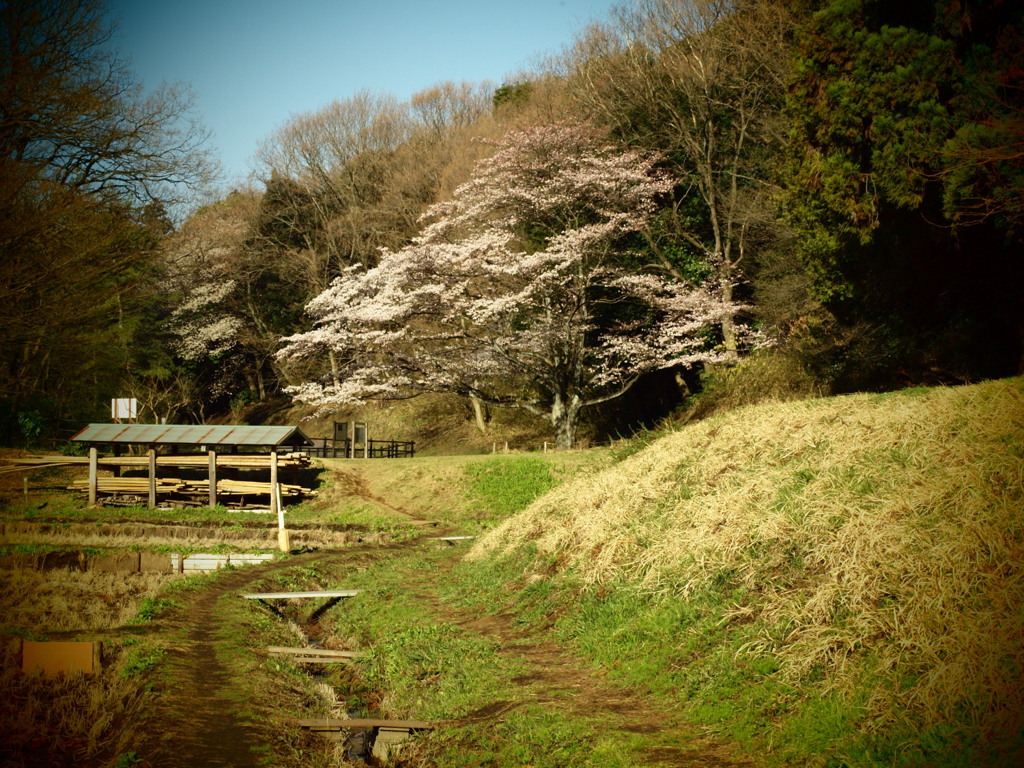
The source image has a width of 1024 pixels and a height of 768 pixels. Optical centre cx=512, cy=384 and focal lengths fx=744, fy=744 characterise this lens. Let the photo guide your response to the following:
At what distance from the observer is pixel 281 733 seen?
6848 mm

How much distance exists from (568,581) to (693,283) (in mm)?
18012

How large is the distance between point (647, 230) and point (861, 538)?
2078cm

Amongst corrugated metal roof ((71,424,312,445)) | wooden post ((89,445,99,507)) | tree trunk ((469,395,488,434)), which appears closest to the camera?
corrugated metal roof ((71,424,312,445))

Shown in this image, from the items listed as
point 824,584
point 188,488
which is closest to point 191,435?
point 188,488

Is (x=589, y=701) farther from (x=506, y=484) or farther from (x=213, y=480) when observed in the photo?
(x=213, y=480)

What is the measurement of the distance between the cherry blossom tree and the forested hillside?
0.11m

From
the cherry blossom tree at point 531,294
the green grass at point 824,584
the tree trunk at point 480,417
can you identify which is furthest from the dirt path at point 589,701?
the tree trunk at point 480,417

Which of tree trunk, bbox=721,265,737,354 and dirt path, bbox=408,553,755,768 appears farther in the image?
tree trunk, bbox=721,265,737,354

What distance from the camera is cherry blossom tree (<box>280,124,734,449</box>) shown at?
24109mm

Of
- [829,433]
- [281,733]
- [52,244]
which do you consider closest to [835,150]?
[829,433]

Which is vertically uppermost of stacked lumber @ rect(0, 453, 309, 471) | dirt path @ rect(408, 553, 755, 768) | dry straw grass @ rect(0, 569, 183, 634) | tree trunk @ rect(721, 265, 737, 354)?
tree trunk @ rect(721, 265, 737, 354)

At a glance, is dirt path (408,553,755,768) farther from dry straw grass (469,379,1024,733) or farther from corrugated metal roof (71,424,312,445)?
corrugated metal roof (71,424,312,445)

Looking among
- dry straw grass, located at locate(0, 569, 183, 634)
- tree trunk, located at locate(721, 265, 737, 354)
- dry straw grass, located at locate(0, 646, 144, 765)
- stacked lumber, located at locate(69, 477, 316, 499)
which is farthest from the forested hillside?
dry straw grass, located at locate(0, 646, 144, 765)

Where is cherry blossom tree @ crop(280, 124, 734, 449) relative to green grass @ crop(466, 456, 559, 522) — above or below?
above
